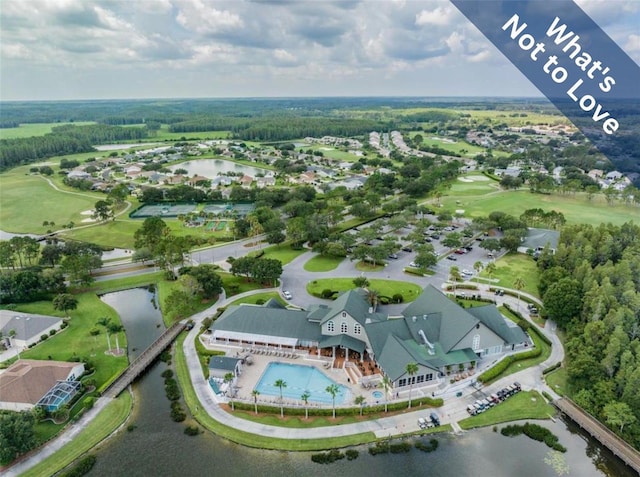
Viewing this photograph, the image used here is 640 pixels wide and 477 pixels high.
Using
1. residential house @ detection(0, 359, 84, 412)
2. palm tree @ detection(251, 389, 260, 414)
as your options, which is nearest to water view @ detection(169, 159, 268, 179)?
residential house @ detection(0, 359, 84, 412)

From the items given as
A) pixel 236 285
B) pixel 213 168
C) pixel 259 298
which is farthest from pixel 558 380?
pixel 213 168

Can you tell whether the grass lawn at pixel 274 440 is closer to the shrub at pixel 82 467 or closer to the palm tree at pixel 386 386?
the palm tree at pixel 386 386

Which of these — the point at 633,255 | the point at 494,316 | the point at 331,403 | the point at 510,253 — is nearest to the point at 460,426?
the point at 331,403

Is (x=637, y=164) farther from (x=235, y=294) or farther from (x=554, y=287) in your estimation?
(x=235, y=294)

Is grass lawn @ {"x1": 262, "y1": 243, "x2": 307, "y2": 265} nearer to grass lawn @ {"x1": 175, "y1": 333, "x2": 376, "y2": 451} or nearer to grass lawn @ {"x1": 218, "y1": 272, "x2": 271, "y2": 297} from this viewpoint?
grass lawn @ {"x1": 218, "y1": 272, "x2": 271, "y2": 297}

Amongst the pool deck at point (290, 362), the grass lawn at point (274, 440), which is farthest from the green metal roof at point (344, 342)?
the grass lawn at point (274, 440)
